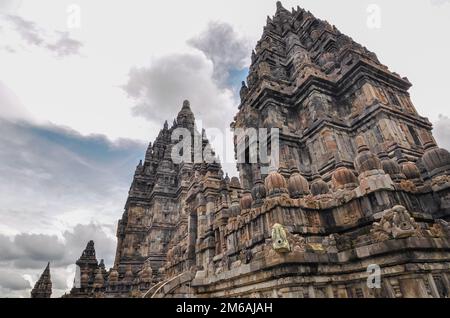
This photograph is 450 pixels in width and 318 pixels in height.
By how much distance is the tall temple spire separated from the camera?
143 ft

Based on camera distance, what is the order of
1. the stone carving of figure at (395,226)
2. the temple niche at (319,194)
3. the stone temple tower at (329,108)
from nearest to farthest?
the stone carving of figure at (395,226)
the temple niche at (319,194)
the stone temple tower at (329,108)

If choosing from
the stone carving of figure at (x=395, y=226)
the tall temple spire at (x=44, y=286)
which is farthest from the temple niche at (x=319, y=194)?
the tall temple spire at (x=44, y=286)

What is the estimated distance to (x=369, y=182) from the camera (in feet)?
23.1

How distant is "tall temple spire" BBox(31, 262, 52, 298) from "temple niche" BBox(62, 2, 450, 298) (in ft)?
74.4

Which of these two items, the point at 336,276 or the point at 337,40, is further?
the point at 337,40

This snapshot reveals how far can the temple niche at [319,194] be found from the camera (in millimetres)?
6043

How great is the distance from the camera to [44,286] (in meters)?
44.6

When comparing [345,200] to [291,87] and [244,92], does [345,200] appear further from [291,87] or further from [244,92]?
[244,92]

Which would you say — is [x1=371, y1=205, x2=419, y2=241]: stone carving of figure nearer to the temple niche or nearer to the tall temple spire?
the temple niche

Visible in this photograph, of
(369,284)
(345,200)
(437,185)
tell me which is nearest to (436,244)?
(369,284)

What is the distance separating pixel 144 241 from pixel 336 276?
3270 centimetres

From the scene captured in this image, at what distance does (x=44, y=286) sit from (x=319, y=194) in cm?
5453

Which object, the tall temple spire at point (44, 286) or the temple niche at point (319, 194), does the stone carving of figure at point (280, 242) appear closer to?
the temple niche at point (319, 194)

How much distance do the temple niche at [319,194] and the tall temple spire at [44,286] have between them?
22.7 meters
